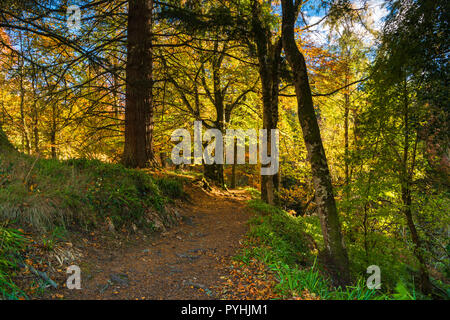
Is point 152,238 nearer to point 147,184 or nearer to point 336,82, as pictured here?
point 147,184

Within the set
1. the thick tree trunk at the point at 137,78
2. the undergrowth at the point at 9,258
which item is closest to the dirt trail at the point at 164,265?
the undergrowth at the point at 9,258

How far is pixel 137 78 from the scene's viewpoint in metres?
5.90

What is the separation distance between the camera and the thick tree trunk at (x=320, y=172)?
4121 millimetres

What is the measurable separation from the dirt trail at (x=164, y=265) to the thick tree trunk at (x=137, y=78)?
248cm

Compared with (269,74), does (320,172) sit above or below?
below

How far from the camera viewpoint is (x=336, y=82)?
355 inches

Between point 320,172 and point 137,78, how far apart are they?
513 centimetres

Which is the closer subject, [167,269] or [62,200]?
[167,269]

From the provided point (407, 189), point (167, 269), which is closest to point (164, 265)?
point (167, 269)

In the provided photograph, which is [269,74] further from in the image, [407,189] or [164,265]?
[164,265]

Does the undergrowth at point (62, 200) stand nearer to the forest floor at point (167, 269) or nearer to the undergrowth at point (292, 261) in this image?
the forest floor at point (167, 269)

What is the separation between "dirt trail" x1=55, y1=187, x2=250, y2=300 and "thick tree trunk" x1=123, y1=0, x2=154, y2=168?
248 cm

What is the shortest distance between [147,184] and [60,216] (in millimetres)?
1899
